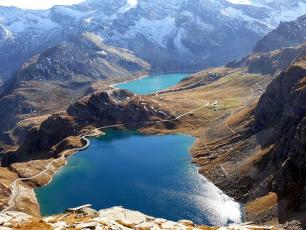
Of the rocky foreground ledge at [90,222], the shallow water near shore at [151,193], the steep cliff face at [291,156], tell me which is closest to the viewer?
the rocky foreground ledge at [90,222]

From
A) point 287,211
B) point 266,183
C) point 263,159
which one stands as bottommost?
point 287,211

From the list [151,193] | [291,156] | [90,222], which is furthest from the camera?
[151,193]

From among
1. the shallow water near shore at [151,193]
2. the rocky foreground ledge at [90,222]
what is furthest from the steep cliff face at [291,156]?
the rocky foreground ledge at [90,222]

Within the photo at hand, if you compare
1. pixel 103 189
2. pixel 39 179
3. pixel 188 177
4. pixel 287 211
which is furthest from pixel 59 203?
pixel 287 211

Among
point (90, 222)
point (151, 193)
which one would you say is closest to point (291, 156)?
point (151, 193)

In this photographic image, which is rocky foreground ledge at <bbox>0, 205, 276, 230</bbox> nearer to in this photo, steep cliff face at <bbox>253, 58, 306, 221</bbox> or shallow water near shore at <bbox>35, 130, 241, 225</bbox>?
steep cliff face at <bbox>253, 58, 306, 221</bbox>

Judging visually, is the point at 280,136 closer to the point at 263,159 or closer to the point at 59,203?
the point at 263,159

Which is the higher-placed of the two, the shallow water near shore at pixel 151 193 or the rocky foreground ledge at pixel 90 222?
the shallow water near shore at pixel 151 193

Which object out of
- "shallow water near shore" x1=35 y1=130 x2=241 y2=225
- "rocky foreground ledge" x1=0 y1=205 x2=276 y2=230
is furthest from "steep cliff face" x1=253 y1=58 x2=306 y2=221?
"rocky foreground ledge" x1=0 y1=205 x2=276 y2=230

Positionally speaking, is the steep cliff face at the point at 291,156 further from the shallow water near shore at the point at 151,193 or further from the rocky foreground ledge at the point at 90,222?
the rocky foreground ledge at the point at 90,222

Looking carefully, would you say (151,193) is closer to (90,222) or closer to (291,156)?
(291,156)

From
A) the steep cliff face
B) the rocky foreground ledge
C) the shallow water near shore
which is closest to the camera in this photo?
the rocky foreground ledge
